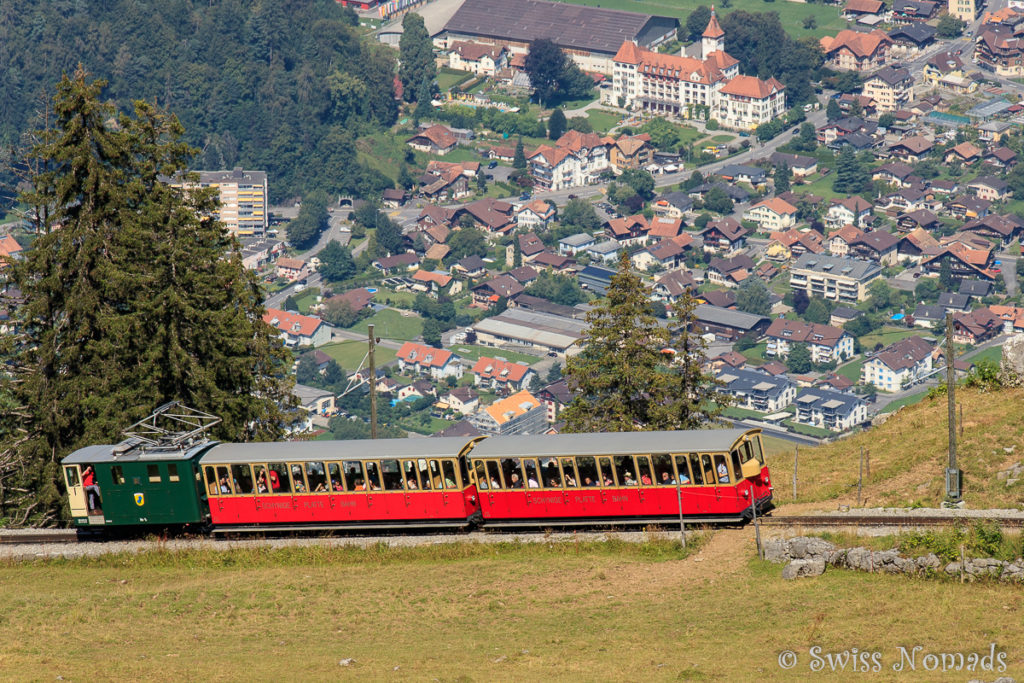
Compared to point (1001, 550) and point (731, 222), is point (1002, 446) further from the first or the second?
point (731, 222)

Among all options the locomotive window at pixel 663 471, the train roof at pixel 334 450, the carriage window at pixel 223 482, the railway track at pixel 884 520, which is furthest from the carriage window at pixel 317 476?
the railway track at pixel 884 520

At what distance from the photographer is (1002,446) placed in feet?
128

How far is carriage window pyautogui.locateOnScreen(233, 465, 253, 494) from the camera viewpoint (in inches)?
1527

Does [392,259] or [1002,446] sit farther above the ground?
[1002,446]

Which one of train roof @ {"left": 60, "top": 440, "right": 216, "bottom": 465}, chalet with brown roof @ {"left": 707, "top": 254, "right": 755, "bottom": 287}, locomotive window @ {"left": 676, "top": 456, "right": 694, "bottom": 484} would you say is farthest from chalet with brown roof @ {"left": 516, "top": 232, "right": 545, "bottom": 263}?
locomotive window @ {"left": 676, "top": 456, "right": 694, "bottom": 484}

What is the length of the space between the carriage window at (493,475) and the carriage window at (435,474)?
1.30 metres

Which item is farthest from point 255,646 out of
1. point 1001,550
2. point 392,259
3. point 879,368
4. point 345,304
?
point 392,259

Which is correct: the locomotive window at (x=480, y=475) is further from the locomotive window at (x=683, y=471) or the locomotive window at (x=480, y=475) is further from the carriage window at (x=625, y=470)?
the locomotive window at (x=683, y=471)

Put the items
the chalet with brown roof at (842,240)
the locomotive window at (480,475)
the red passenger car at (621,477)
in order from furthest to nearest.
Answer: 1. the chalet with brown roof at (842,240)
2. the locomotive window at (480,475)
3. the red passenger car at (621,477)

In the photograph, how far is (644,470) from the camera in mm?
36875

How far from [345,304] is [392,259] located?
53.6ft

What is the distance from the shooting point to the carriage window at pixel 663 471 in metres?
36.7

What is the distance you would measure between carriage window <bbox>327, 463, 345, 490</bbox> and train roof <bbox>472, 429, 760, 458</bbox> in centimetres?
387

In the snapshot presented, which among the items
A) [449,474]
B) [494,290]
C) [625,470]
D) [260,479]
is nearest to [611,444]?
[625,470]
